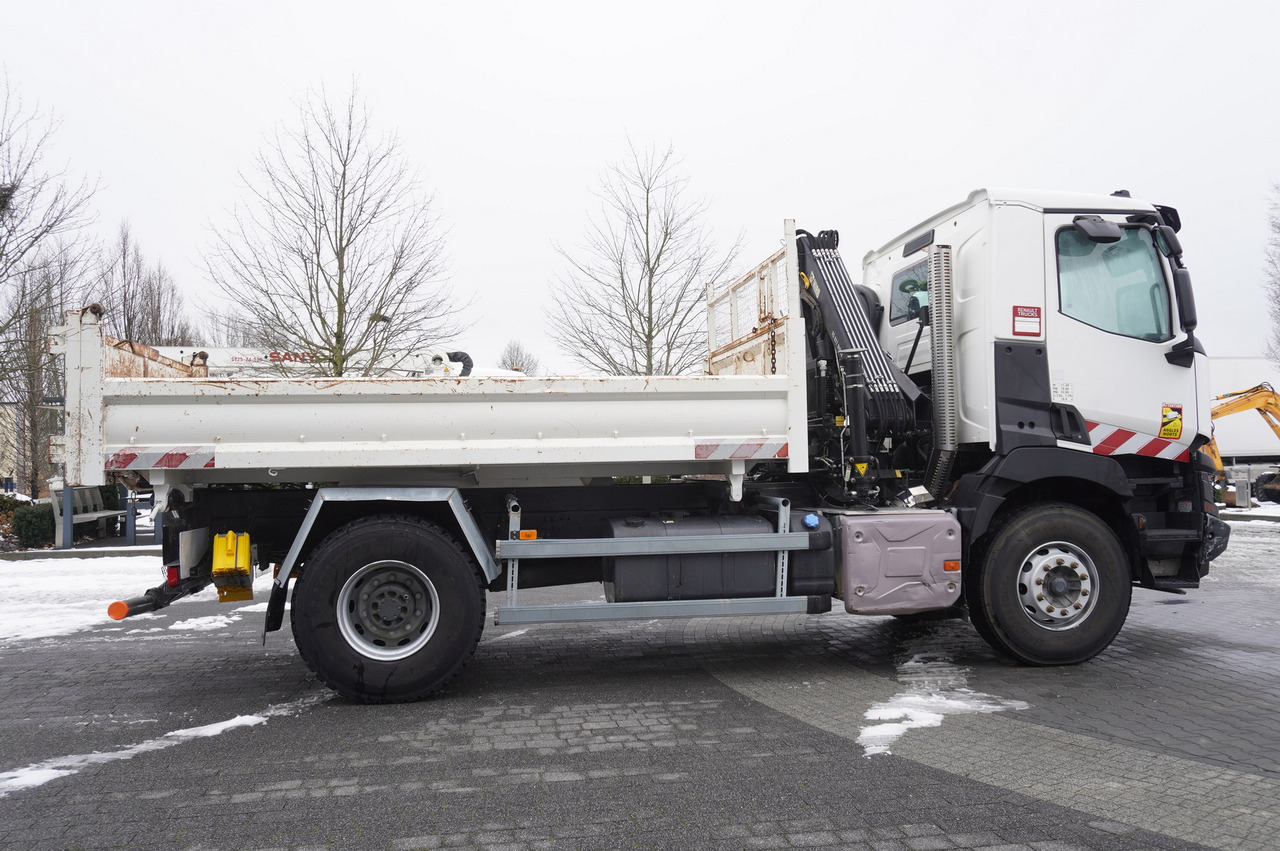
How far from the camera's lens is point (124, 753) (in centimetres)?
434

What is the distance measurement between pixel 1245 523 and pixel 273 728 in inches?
796

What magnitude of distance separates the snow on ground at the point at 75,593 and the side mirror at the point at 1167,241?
300 inches

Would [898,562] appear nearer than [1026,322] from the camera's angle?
Yes

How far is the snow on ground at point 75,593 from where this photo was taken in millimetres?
8008

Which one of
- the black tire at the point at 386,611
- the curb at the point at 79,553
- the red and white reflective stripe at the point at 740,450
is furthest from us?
the curb at the point at 79,553

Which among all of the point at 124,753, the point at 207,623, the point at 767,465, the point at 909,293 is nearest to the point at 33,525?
the point at 207,623

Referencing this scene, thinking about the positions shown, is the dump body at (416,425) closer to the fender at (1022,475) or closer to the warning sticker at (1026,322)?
the fender at (1022,475)

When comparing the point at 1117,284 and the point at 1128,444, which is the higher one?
the point at 1117,284

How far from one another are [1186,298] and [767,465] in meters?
3.14

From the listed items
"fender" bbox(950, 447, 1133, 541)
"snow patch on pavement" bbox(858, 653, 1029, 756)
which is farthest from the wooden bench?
"fender" bbox(950, 447, 1133, 541)

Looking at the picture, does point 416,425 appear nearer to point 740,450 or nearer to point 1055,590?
point 740,450


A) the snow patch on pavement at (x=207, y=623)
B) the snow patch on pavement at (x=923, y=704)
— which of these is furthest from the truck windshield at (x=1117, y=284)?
the snow patch on pavement at (x=207, y=623)

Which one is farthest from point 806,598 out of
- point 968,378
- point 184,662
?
point 184,662

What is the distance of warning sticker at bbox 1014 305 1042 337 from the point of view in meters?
6.00
